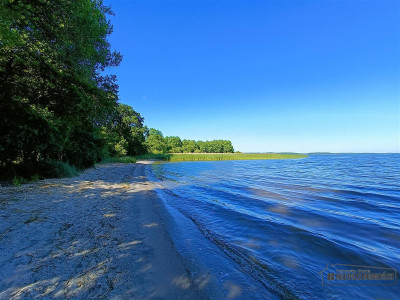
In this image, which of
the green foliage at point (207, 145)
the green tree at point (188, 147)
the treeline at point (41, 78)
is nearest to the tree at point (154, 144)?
the green tree at point (188, 147)

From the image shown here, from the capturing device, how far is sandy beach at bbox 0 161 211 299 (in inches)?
88.7

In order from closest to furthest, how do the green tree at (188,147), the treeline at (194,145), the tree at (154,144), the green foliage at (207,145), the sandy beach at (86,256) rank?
the sandy beach at (86,256)
the tree at (154,144)
the treeline at (194,145)
the green tree at (188,147)
the green foliage at (207,145)

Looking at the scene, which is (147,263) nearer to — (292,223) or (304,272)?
(304,272)

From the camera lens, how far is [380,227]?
222 inches

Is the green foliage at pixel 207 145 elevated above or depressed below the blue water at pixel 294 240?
above

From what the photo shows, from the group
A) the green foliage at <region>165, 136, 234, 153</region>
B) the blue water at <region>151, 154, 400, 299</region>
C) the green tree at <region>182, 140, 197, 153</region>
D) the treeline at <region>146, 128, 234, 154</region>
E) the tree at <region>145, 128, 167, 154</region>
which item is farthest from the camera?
the green foliage at <region>165, 136, 234, 153</region>

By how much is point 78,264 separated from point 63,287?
57 cm

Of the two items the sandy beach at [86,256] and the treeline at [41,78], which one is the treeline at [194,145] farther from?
the sandy beach at [86,256]

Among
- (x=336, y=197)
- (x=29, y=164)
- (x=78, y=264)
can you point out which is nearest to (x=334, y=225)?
(x=336, y=197)

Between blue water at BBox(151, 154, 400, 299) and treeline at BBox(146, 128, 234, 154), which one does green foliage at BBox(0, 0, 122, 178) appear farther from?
treeline at BBox(146, 128, 234, 154)

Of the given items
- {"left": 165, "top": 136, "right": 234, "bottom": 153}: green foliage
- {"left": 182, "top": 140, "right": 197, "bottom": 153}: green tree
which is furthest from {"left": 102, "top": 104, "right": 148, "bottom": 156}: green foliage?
{"left": 165, "top": 136, "right": 234, "bottom": 153}: green foliage

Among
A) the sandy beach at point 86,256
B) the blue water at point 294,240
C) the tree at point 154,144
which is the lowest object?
the blue water at point 294,240

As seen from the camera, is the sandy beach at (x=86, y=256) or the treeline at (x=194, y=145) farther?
the treeline at (x=194, y=145)

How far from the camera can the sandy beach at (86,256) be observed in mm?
2254
